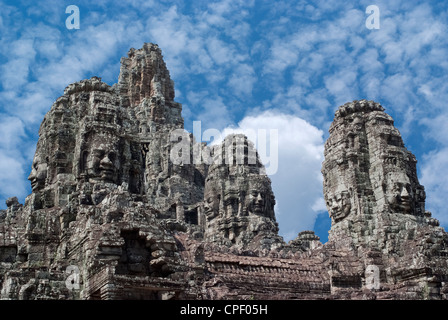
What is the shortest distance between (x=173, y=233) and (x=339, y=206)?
8.89m

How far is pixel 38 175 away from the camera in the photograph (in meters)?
29.0

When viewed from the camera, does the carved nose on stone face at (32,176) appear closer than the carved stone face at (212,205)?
Yes

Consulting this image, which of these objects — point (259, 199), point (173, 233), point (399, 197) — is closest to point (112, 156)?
point (173, 233)

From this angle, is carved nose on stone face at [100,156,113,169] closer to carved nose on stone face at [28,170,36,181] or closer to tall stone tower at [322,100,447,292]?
carved nose on stone face at [28,170,36,181]

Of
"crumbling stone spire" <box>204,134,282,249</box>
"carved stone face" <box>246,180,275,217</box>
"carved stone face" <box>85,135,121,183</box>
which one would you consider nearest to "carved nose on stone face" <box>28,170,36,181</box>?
"carved stone face" <box>85,135,121,183</box>

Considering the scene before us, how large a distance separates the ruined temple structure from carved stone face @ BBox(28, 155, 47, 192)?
0.05 m

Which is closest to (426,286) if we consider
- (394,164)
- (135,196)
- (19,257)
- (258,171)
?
(394,164)

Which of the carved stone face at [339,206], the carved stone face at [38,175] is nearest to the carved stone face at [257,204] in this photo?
the carved stone face at [339,206]

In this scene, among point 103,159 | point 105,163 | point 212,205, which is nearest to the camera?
point 105,163

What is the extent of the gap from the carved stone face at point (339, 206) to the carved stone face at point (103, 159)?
1019 centimetres

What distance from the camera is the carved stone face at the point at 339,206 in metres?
31.3
